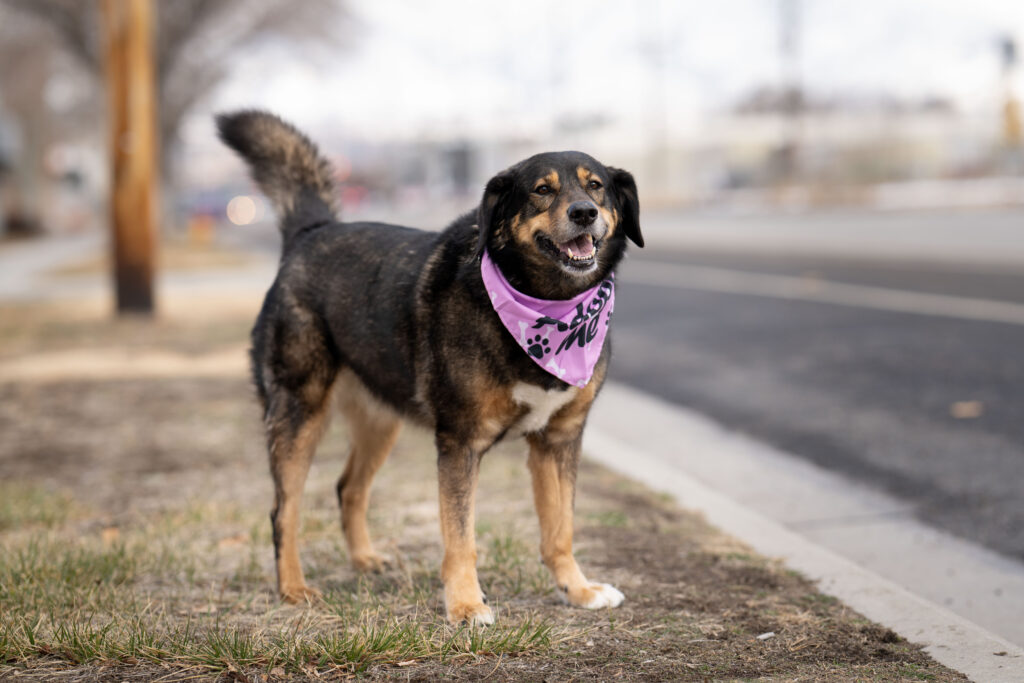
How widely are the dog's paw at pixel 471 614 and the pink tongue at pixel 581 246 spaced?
1.24 meters

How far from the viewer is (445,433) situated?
3.86 m

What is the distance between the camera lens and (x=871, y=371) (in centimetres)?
878

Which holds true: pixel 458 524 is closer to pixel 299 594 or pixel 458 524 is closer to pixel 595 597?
pixel 595 597

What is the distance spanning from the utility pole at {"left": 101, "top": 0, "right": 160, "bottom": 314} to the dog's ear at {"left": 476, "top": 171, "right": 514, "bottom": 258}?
10.2 metres

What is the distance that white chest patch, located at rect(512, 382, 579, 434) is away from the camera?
12.5 ft

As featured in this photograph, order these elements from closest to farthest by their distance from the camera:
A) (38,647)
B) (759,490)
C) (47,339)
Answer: (38,647) < (759,490) < (47,339)

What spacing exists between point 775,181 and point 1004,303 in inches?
979

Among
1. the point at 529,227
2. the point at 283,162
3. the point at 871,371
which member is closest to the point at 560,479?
the point at 529,227

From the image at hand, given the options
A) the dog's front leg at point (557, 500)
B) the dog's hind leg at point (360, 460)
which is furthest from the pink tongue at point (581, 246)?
the dog's hind leg at point (360, 460)

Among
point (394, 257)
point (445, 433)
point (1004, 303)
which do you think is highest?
point (394, 257)

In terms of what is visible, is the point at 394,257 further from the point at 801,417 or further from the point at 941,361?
the point at 941,361

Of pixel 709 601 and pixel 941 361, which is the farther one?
pixel 941 361

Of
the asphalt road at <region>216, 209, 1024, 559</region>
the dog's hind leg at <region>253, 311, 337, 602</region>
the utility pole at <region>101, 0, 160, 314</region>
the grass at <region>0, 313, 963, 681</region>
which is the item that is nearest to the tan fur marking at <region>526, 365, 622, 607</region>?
the grass at <region>0, 313, 963, 681</region>

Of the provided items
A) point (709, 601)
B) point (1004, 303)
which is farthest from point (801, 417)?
point (1004, 303)
